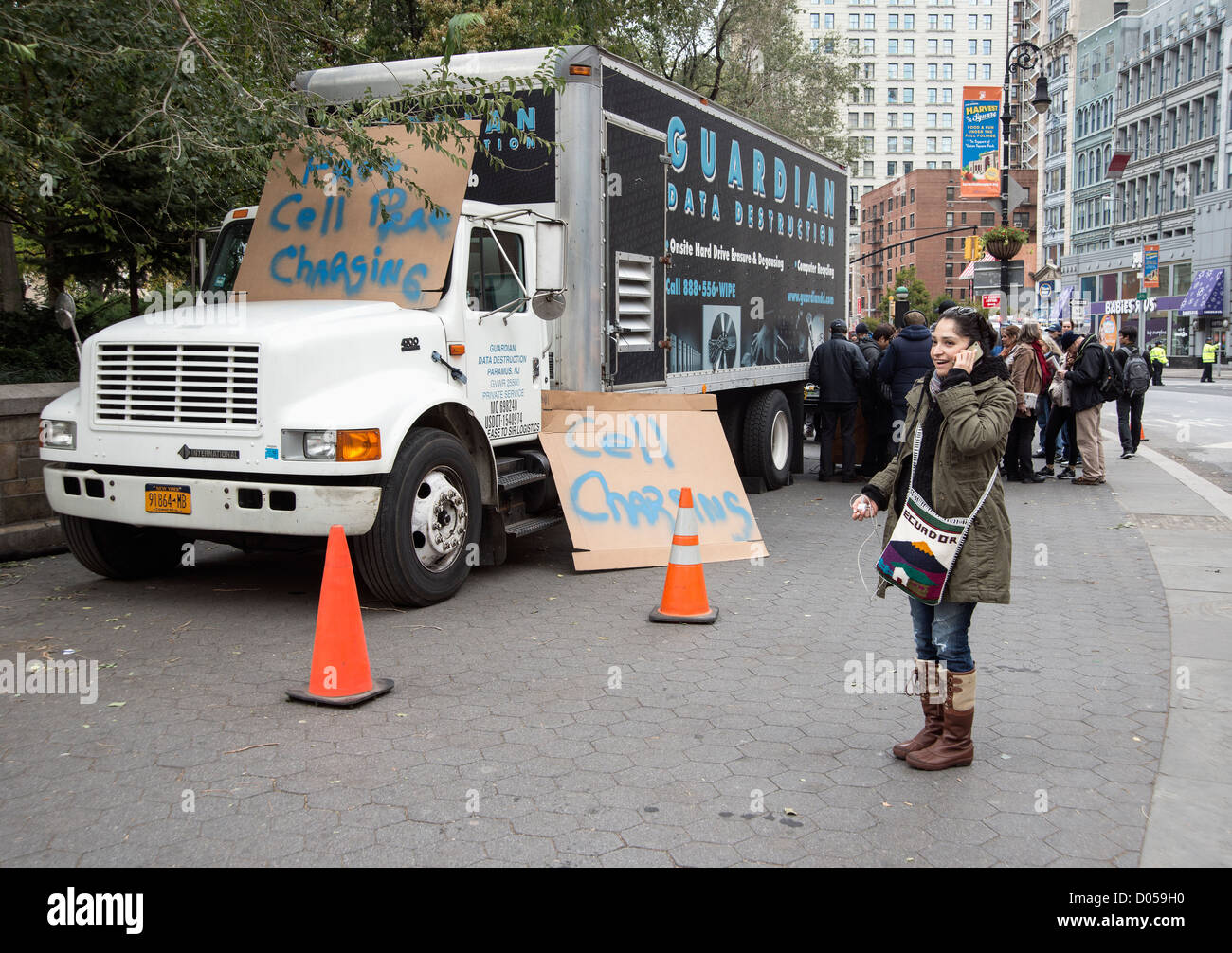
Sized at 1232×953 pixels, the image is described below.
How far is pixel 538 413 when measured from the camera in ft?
26.8

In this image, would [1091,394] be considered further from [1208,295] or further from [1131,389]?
[1208,295]

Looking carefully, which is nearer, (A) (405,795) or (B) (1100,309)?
(A) (405,795)

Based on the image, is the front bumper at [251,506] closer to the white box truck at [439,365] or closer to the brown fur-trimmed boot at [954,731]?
the white box truck at [439,365]

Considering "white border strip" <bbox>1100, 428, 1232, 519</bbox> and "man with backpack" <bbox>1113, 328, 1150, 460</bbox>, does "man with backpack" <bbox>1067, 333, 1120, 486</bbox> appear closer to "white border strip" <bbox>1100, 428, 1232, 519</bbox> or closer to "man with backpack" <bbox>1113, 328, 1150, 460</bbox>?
"white border strip" <bbox>1100, 428, 1232, 519</bbox>

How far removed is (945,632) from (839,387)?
31.2ft

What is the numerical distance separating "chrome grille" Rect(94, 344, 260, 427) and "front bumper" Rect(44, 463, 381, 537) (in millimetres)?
361

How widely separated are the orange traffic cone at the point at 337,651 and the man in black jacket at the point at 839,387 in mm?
9480

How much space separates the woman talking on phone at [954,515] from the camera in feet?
13.9

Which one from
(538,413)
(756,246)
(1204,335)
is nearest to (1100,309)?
(1204,335)

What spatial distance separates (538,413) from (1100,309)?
72.7 m

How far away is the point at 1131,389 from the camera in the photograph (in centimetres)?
1611

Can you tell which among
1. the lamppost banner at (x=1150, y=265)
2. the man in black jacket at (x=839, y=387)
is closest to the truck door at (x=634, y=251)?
the man in black jacket at (x=839, y=387)

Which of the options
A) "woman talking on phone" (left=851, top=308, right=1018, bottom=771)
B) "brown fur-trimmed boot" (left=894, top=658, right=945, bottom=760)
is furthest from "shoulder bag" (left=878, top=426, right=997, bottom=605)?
"brown fur-trimmed boot" (left=894, top=658, right=945, bottom=760)

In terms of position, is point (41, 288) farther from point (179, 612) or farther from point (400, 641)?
point (400, 641)
